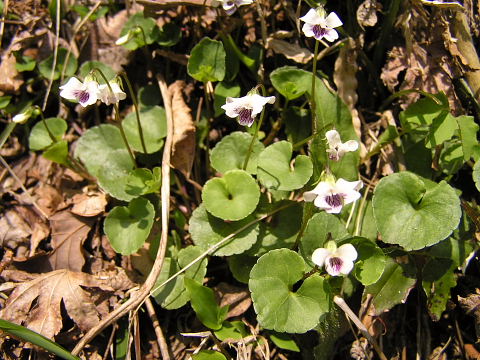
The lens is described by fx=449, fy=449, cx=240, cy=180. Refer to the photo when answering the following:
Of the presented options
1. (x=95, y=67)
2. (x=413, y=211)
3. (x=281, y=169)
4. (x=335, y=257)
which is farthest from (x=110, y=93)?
(x=413, y=211)

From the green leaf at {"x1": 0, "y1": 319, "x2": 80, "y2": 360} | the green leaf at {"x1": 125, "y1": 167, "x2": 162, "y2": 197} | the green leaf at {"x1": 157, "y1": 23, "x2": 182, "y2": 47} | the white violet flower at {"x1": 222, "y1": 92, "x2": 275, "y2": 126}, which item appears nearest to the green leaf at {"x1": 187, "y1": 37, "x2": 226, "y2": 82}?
the green leaf at {"x1": 157, "y1": 23, "x2": 182, "y2": 47}

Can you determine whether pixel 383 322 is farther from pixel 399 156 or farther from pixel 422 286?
pixel 399 156

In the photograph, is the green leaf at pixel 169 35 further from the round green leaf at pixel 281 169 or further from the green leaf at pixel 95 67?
the round green leaf at pixel 281 169

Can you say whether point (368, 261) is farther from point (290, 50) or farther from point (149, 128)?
point (149, 128)

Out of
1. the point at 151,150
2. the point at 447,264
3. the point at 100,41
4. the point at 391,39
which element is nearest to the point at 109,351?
the point at 151,150

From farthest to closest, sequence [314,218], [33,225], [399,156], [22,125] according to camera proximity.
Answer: [22,125] < [33,225] < [399,156] < [314,218]

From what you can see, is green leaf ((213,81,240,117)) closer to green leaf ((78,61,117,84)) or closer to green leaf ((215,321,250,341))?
green leaf ((78,61,117,84))

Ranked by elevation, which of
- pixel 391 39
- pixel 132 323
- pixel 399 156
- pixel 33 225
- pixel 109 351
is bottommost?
pixel 109 351
